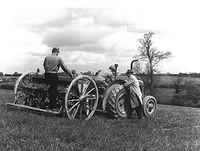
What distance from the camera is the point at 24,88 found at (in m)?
10.2

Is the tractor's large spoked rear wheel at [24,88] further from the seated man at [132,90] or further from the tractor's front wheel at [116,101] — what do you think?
the seated man at [132,90]

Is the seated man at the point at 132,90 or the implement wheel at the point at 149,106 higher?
the seated man at the point at 132,90

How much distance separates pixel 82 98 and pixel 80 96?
9cm

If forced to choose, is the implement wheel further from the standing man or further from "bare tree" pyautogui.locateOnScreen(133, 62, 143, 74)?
"bare tree" pyautogui.locateOnScreen(133, 62, 143, 74)

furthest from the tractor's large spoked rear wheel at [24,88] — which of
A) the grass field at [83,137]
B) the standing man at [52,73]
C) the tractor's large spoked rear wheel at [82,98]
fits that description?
the grass field at [83,137]

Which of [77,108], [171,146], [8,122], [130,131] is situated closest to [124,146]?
[171,146]

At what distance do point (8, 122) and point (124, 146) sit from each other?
2.71 m

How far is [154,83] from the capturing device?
1689 inches

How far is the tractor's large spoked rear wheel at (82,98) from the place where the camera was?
9.00 metres

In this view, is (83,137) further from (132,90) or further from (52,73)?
(132,90)

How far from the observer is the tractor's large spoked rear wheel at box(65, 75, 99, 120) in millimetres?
9000

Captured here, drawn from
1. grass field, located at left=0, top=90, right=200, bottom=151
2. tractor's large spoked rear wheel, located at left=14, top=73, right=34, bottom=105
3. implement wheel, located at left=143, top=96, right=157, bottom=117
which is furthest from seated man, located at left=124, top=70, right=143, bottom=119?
tractor's large spoked rear wheel, located at left=14, top=73, right=34, bottom=105

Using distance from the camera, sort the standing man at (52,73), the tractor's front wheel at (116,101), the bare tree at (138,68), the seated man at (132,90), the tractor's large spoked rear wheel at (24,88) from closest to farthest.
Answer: the standing man at (52,73) → the tractor's front wheel at (116,101) → the seated man at (132,90) → the tractor's large spoked rear wheel at (24,88) → the bare tree at (138,68)

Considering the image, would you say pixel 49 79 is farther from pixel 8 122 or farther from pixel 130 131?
pixel 130 131
